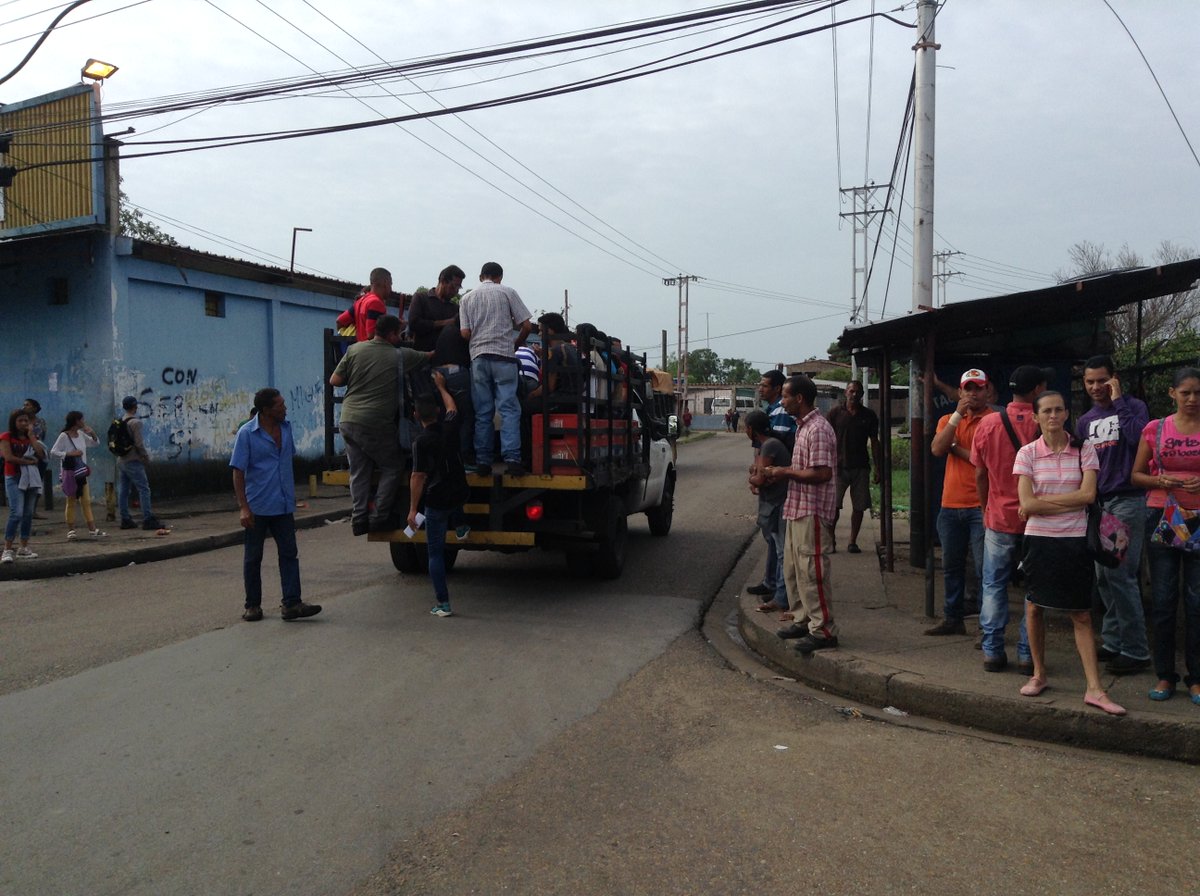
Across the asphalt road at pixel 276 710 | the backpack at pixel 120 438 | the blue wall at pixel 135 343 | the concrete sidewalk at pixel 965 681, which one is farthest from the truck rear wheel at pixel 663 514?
the blue wall at pixel 135 343

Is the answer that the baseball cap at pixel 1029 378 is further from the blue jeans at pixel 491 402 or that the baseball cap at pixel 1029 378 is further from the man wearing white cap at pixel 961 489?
the blue jeans at pixel 491 402

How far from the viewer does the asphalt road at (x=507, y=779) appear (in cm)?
346

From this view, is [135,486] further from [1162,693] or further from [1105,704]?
[1162,693]

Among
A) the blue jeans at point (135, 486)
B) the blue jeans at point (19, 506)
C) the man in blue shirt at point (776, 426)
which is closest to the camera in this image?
the man in blue shirt at point (776, 426)

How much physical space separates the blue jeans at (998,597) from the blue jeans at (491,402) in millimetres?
3656

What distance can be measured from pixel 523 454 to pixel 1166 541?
459 centimetres

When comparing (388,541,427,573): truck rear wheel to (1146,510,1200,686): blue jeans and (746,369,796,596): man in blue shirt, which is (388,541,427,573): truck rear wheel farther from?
(1146,510,1200,686): blue jeans

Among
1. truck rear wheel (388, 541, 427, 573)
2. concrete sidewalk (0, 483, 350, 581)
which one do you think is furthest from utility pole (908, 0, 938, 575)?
concrete sidewalk (0, 483, 350, 581)

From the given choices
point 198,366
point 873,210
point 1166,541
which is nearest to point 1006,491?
point 1166,541

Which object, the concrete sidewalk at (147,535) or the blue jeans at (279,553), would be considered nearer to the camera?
the blue jeans at (279,553)

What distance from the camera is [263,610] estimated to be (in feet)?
25.8

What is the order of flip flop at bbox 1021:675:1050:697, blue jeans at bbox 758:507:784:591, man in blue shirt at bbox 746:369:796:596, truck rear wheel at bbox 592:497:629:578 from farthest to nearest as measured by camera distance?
1. truck rear wheel at bbox 592:497:629:578
2. blue jeans at bbox 758:507:784:591
3. man in blue shirt at bbox 746:369:796:596
4. flip flop at bbox 1021:675:1050:697

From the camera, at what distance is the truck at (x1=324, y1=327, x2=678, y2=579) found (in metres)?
7.77

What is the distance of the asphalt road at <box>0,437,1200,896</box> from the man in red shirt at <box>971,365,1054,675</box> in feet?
2.85
